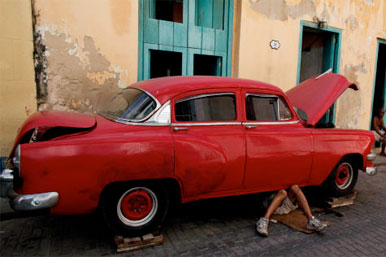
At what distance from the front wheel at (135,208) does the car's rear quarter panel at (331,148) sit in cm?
212

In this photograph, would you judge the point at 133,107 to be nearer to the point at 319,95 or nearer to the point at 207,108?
the point at 207,108

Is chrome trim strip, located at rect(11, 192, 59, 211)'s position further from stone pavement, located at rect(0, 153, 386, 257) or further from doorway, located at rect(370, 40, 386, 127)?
doorway, located at rect(370, 40, 386, 127)

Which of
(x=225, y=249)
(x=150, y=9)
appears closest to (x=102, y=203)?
(x=225, y=249)

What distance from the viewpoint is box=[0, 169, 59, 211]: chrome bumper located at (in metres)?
2.54

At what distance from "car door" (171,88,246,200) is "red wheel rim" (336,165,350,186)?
1828 millimetres

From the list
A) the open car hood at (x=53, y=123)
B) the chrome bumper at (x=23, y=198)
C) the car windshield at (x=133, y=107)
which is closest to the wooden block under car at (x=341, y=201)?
the car windshield at (x=133, y=107)

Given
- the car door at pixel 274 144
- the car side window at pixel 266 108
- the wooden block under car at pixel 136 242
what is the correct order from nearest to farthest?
the wooden block under car at pixel 136 242
the car door at pixel 274 144
the car side window at pixel 266 108

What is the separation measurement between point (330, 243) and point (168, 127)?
2233mm

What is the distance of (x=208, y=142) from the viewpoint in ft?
10.6

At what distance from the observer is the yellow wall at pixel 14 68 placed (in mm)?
4758

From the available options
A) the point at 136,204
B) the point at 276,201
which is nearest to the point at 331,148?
the point at 276,201

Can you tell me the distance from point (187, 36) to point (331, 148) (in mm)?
3964

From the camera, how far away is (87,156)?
271 cm

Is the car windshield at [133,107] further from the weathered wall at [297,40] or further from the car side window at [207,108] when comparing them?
the weathered wall at [297,40]
